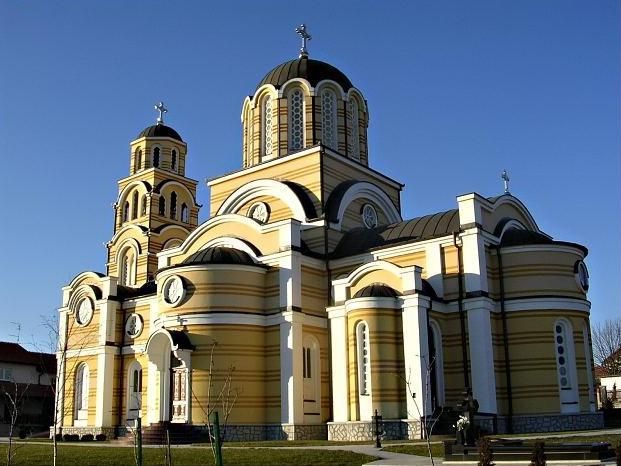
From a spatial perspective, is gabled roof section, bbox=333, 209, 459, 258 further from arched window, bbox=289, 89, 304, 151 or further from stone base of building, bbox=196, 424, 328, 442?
stone base of building, bbox=196, 424, 328, 442

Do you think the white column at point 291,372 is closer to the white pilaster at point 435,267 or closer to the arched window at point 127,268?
the white pilaster at point 435,267

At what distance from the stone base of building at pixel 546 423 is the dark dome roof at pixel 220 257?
10.0 m

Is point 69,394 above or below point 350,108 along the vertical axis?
below

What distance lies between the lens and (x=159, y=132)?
130 feet

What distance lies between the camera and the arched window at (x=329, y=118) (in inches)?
1180

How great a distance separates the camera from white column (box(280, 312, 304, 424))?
78.0 feet

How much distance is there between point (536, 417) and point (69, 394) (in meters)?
19.9

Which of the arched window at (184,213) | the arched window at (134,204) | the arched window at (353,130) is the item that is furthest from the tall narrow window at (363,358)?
the arched window at (134,204)

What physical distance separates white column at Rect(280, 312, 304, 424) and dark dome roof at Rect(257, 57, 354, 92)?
10775 millimetres

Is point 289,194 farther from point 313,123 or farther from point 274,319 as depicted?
point 274,319

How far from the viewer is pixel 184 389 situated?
23.9 m

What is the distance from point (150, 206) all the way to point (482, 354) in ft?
68.6

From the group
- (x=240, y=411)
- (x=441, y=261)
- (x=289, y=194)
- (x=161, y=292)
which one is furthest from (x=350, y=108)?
(x=240, y=411)

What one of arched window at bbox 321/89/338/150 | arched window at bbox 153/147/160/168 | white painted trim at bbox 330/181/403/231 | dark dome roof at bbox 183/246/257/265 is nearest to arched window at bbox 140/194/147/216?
arched window at bbox 153/147/160/168
